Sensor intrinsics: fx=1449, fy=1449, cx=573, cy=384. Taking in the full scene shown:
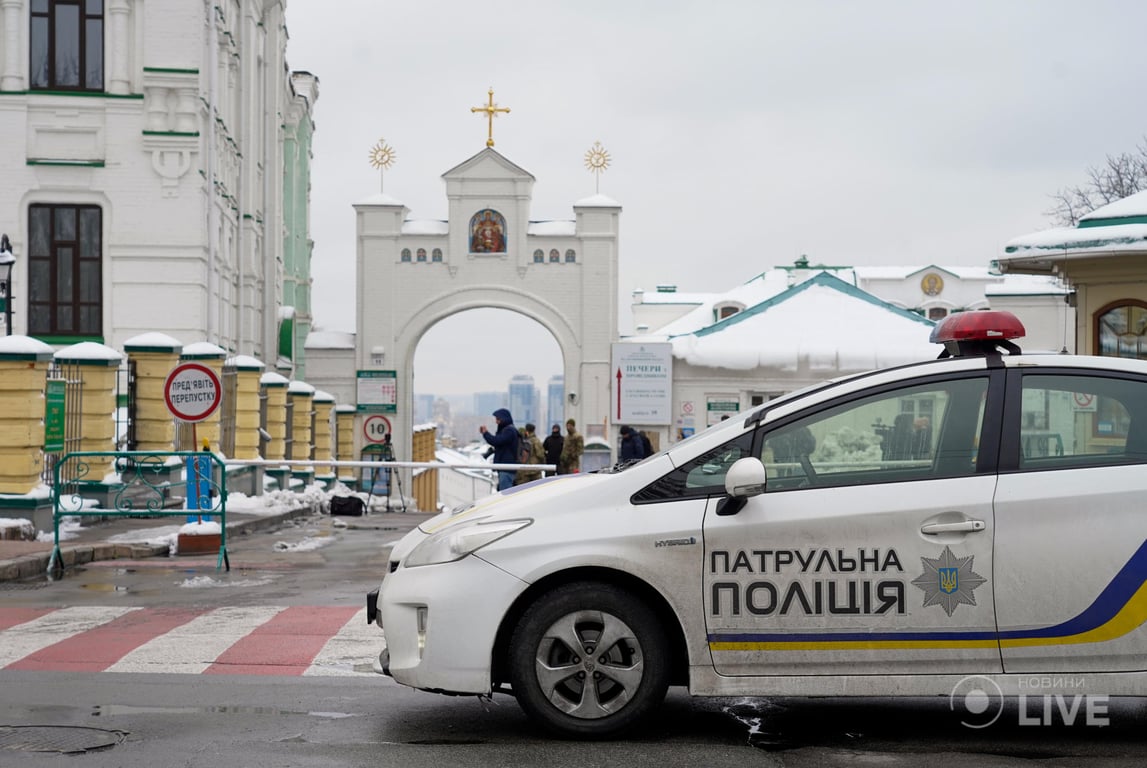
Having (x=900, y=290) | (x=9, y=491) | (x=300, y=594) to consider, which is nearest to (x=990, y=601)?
(x=300, y=594)

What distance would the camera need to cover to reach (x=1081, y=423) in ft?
20.8

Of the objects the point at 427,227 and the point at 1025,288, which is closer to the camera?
the point at 427,227

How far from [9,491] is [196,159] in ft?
49.4

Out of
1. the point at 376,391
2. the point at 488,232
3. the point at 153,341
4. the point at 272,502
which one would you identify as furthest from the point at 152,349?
the point at 488,232

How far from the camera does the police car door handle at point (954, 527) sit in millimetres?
5906

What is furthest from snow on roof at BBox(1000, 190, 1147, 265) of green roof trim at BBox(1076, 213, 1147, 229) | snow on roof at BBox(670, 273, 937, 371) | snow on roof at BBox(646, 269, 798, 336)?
snow on roof at BBox(646, 269, 798, 336)

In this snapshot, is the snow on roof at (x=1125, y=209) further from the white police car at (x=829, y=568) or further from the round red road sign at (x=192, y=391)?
the white police car at (x=829, y=568)

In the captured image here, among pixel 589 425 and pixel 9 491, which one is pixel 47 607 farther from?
pixel 589 425

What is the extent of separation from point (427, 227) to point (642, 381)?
1730cm

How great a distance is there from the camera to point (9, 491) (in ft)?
52.5

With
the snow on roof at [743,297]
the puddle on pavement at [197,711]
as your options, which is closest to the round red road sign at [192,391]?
the puddle on pavement at [197,711]

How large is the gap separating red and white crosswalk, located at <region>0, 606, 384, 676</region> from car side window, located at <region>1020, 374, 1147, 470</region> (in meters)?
3.65

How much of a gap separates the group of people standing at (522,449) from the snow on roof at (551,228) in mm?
22430

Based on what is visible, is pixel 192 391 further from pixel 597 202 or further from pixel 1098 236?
pixel 597 202
